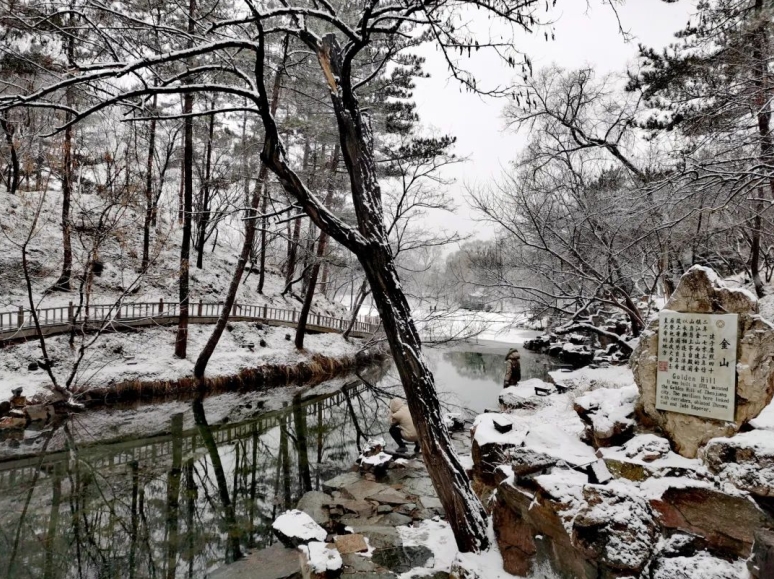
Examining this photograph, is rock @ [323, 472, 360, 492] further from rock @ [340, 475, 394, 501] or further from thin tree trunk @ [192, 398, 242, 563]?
thin tree trunk @ [192, 398, 242, 563]

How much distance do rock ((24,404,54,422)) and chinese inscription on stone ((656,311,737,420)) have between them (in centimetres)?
1015

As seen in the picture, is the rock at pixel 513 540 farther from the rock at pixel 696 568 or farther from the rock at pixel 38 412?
the rock at pixel 38 412

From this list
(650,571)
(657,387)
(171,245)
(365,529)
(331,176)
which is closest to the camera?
(650,571)

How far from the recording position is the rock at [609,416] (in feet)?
13.0

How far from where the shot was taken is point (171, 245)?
58.3 ft

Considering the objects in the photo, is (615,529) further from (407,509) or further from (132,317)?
(132,317)

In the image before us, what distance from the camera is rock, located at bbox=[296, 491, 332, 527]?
187 inches

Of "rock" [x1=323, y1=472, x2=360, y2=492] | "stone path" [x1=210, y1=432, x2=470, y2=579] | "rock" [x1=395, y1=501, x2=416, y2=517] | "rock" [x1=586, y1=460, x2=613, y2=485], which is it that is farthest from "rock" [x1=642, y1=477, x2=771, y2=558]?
"rock" [x1=323, y1=472, x2=360, y2=492]

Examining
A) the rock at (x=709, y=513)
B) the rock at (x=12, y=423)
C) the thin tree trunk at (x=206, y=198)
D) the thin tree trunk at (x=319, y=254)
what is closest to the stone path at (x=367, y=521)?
the rock at (x=709, y=513)

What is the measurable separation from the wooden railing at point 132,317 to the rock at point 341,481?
21.1ft

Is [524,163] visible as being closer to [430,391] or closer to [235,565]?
[430,391]

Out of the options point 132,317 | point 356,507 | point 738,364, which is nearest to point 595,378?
point 738,364

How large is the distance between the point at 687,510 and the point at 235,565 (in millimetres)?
3867

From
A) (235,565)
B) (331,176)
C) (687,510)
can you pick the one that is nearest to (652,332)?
(687,510)
